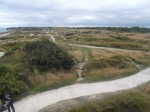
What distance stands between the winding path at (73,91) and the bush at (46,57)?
553cm

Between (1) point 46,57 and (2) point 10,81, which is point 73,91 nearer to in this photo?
(2) point 10,81

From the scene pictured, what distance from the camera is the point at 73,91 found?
20.3m

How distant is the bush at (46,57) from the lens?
26.3 metres

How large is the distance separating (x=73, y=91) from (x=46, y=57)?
816cm

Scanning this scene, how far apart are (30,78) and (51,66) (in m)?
4.38

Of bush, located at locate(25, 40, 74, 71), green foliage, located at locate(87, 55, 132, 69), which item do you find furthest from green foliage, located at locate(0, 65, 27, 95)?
green foliage, located at locate(87, 55, 132, 69)

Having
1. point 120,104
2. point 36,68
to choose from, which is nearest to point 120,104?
point 120,104

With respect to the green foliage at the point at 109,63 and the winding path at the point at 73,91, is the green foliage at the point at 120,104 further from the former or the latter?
the green foliage at the point at 109,63

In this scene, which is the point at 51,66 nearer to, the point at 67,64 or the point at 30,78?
the point at 67,64

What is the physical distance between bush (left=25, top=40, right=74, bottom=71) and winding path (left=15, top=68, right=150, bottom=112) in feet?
18.1

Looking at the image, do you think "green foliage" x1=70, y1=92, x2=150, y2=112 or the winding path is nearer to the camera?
"green foliage" x1=70, y1=92, x2=150, y2=112

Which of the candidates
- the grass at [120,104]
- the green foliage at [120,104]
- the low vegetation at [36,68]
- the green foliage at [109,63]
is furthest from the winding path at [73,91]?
the green foliage at [109,63]

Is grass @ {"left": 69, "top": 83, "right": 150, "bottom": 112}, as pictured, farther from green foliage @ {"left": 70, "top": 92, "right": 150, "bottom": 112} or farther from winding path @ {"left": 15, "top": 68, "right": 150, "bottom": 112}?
winding path @ {"left": 15, "top": 68, "right": 150, "bottom": 112}

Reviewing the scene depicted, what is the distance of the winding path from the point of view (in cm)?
1713
